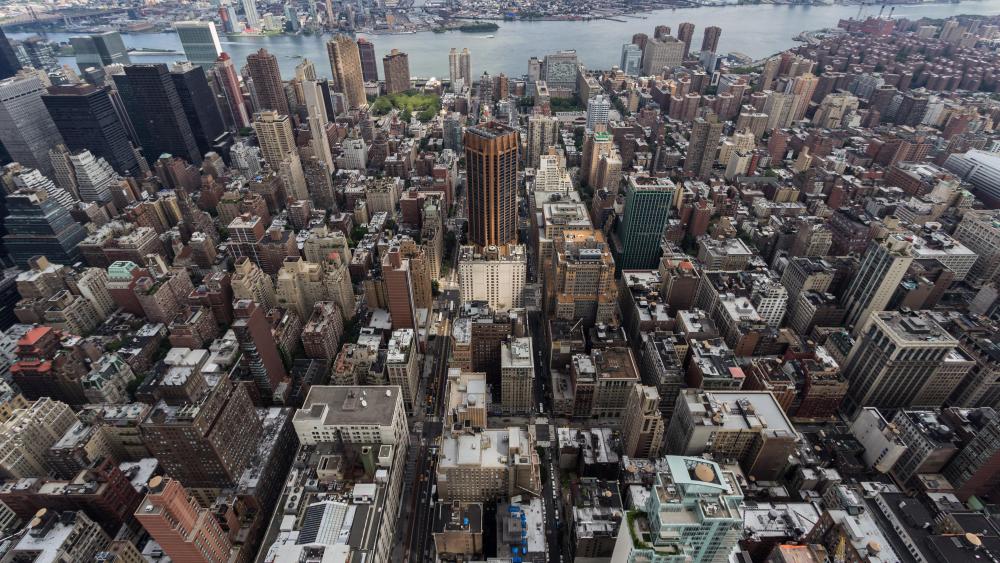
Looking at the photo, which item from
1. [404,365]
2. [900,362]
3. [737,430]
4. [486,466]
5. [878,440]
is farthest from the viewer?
[404,365]

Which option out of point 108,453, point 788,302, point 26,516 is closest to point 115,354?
point 108,453

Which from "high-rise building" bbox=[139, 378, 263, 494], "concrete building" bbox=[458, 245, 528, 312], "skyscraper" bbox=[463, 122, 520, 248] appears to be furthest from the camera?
"skyscraper" bbox=[463, 122, 520, 248]

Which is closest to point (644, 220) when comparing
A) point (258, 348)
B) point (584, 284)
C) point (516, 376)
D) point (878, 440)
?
point (584, 284)

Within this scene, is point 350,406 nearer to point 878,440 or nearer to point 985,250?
point 878,440

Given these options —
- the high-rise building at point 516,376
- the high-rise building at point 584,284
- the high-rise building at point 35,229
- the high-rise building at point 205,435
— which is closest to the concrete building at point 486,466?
the high-rise building at point 516,376

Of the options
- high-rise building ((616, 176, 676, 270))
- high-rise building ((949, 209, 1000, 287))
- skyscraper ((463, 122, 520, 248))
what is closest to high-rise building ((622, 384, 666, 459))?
high-rise building ((616, 176, 676, 270))

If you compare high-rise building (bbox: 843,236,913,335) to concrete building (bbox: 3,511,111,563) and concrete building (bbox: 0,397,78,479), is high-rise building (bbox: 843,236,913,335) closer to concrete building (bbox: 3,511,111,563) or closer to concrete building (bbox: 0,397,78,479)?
concrete building (bbox: 3,511,111,563)
